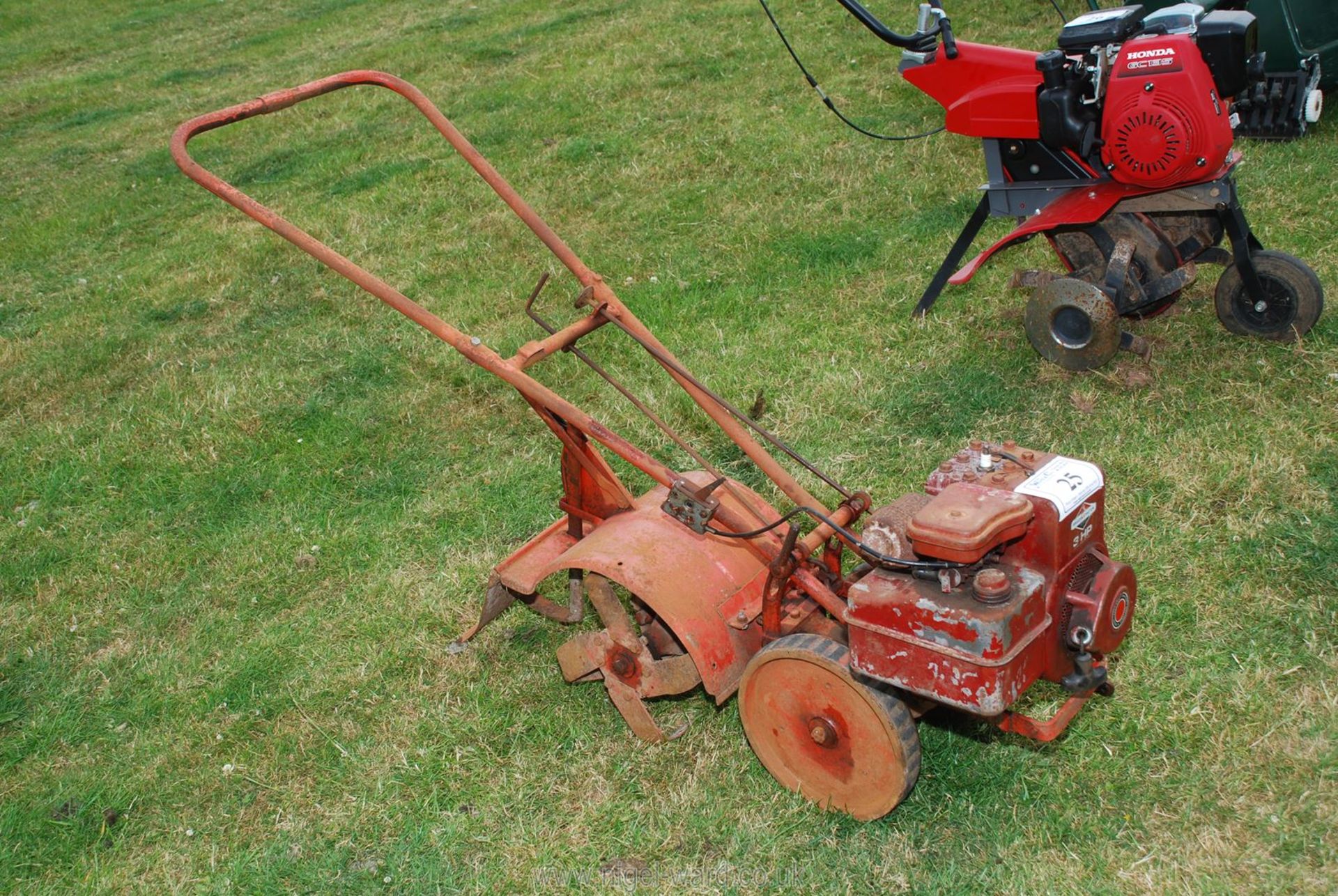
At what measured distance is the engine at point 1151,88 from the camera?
4.39 metres

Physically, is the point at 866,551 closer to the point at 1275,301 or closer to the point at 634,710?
the point at 634,710

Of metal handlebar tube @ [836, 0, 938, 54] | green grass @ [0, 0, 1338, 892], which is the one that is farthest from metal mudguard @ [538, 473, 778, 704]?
metal handlebar tube @ [836, 0, 938, 54]

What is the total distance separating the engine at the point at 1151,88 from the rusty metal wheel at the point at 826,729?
2.66 m

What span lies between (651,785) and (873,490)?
1.56m

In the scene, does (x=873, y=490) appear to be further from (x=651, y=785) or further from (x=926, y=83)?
(x=926, y=83)

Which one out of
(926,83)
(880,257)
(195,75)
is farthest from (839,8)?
(195,75)

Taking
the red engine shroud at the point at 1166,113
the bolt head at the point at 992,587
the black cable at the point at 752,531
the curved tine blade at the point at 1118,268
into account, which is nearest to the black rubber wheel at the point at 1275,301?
the curved tine blade at the point at 1118,268

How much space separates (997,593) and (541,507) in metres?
2.52

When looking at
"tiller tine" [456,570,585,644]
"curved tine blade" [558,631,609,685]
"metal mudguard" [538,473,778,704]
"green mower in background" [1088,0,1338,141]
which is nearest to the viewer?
"metal mudguard" [538,473,778,704]

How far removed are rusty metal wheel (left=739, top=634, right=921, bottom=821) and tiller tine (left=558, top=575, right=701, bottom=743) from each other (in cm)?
31

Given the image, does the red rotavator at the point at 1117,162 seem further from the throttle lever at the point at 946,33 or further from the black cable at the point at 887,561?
the black cable at the point at 887,561

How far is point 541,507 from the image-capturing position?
15.8 ft

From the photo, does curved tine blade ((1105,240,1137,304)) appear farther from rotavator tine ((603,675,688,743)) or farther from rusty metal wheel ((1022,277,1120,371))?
rotavator tine ((603,675,688,743))

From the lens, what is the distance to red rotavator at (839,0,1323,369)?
443 cm
